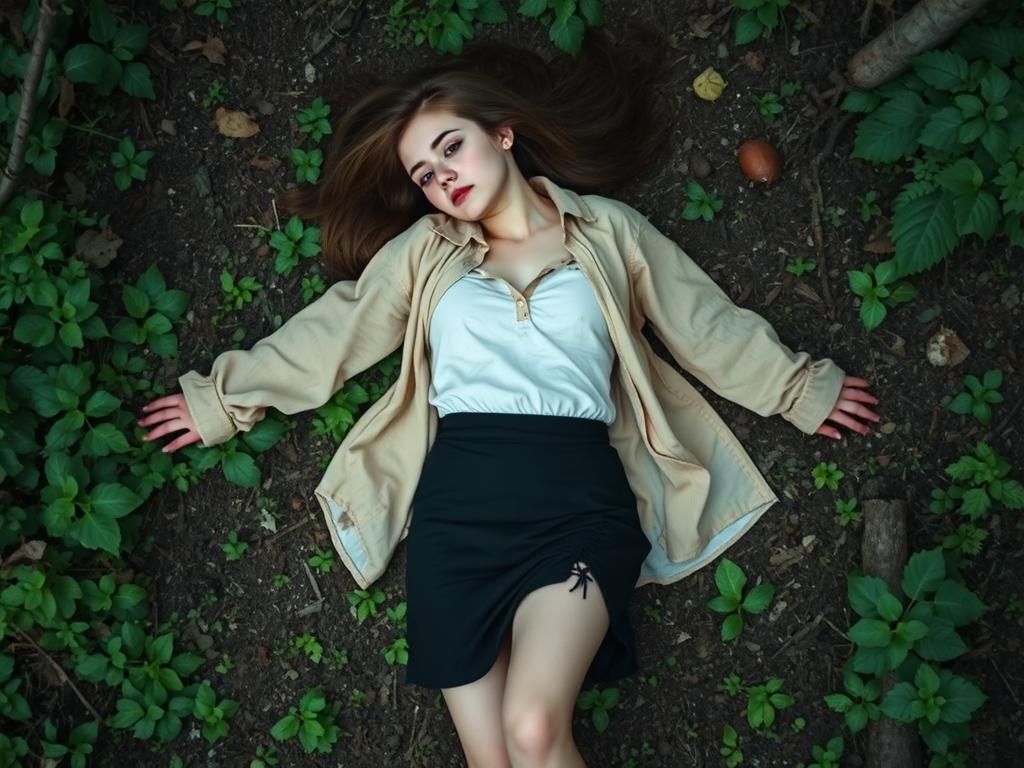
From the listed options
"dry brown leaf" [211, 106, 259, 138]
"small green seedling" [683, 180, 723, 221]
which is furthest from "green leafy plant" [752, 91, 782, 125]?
"dry brown leaf" [211, 106, 259, 138]

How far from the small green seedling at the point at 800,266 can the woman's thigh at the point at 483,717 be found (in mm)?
2048

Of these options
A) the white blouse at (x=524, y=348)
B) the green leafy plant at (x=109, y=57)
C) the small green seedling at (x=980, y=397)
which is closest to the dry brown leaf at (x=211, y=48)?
the green leafy plant at (x=109, y=57)

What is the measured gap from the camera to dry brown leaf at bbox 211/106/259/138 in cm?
425

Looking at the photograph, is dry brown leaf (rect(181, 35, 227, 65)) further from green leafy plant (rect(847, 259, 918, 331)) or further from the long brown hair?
green leafy plant (rect(847, 259, 918, 331))

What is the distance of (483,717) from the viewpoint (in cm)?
352

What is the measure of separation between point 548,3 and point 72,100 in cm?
207

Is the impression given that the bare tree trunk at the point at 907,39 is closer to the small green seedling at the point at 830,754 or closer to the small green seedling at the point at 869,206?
the small green seedling at the point at 869,206

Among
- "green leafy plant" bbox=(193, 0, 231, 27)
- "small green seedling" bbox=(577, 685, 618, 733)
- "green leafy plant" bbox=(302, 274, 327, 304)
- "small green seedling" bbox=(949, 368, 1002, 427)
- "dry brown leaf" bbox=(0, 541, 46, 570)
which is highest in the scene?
"green leafy plant" bbox=(193, 0, 231, 27)

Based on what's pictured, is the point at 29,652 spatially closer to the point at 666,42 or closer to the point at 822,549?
the point at 822,549

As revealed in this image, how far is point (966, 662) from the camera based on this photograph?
4.00 metres

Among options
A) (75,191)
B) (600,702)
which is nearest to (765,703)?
(600,702)

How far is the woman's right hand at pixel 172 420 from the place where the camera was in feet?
12.8

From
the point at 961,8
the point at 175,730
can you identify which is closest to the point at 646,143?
the point at 961,8

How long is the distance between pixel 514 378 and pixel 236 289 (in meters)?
1.39
